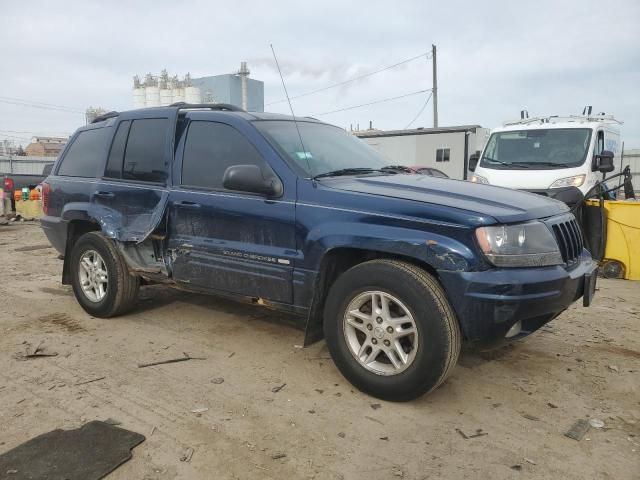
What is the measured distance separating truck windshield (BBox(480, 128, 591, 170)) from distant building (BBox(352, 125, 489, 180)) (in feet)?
26.1

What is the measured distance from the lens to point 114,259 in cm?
464

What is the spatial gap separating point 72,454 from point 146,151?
2.65m

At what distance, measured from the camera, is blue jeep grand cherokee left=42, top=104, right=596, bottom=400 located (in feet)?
9.66

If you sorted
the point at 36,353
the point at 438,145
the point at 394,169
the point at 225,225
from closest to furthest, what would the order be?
the point at 225,225 < the point at 36,353 < the point at 394,169 < the point at 438,145

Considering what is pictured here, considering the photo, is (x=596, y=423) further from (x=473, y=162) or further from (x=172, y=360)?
(x=473, y=162)

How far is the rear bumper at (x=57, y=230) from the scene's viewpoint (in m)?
5.11

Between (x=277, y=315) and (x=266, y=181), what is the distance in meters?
1.80

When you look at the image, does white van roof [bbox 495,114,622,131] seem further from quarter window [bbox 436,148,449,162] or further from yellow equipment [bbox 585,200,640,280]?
quarter window [bbox 436,148,449,162]

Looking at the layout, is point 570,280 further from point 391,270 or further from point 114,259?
point 114,259

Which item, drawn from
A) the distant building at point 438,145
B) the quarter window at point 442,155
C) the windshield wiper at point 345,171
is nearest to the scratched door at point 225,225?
the windshield wiper at point 345,171

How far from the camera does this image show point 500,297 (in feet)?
9.34

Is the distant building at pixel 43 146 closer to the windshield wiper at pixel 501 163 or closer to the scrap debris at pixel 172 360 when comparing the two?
the windshield wiper at pixel 501 163

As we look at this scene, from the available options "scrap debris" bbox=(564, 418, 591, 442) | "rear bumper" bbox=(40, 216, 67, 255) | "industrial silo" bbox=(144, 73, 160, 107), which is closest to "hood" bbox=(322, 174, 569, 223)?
"scrap debris" bbox=(564, 418, 591, 442)

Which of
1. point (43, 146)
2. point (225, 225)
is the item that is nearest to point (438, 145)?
point (225, 225)
